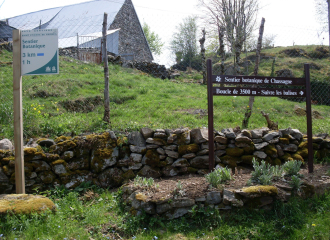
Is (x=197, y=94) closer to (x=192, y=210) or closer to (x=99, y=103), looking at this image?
(x=99, y=103)

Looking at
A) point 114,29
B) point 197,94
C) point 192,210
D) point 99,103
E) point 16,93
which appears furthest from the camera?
point 114,29

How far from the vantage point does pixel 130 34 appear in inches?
873

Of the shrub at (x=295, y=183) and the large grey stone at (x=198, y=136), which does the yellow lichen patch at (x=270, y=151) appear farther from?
the large grey stone at (x=198, y=136)

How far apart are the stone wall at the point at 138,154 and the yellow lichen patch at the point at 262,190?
124cm

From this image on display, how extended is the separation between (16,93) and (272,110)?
7485mm

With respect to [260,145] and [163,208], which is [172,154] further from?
[260,145]

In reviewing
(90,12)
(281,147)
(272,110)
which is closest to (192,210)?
(281,147)

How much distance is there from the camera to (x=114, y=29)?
2025cm

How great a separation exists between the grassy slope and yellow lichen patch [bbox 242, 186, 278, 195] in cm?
244

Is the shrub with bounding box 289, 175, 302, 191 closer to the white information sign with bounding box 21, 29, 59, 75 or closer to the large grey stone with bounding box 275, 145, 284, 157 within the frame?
the large grey stone with bounding box 275, 145, 284, 157

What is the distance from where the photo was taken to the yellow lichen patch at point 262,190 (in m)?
3.75

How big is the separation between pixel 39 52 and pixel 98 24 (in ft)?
50.3

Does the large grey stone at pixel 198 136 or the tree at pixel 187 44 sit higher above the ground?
the tree at pixel 187 44

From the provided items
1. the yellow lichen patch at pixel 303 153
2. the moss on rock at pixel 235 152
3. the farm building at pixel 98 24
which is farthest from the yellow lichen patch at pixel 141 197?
the farm building at pixel 98 24
